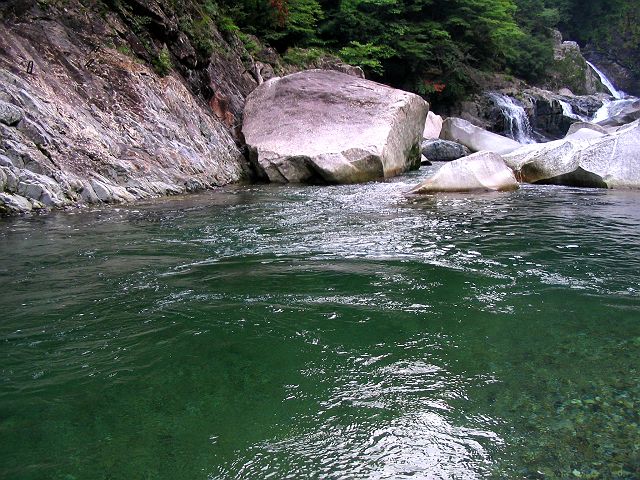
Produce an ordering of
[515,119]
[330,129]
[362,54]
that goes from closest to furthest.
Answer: [330,129] < [362,54] < [515,119]

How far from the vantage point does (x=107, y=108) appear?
9039mm

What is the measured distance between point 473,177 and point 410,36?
14.4m

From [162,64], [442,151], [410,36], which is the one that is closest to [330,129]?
Answer: [162,64]

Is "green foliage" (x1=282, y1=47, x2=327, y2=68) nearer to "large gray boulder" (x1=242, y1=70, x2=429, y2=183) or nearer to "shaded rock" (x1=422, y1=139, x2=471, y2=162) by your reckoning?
"large gray boulder" (x1=242, y1=70, x2=429, y2=183)

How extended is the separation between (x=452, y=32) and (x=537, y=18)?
10.8 meters

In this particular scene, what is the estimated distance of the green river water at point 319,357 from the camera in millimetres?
1924

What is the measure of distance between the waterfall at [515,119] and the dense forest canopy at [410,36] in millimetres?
1594

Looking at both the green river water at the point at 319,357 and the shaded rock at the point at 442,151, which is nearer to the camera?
the green river water at the point at 319,357

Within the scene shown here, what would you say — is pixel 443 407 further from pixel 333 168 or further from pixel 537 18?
pixel 537 18

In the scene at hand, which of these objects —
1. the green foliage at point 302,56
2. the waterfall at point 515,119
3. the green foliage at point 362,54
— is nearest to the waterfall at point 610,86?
the waterfall at point 515,119

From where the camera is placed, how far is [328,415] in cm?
216

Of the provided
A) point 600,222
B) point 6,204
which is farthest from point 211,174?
point 600,222

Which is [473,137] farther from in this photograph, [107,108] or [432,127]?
[107,108]

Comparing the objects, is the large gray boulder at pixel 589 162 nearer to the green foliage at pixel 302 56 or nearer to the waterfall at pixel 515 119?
the green foliage at pixel 302 56
